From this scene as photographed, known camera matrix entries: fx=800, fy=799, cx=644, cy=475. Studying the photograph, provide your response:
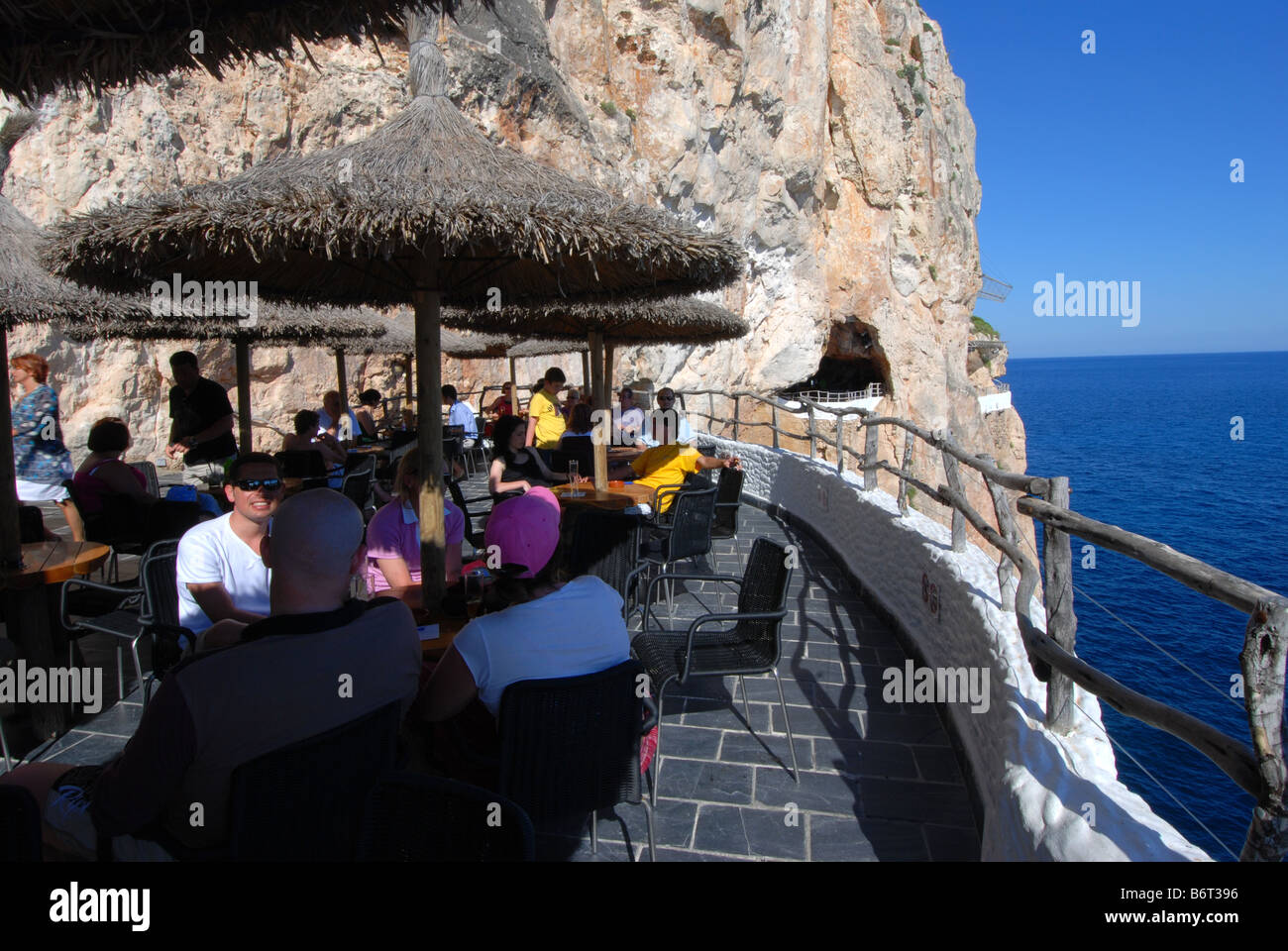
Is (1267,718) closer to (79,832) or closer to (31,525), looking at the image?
(79,832)

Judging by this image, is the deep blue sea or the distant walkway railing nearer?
the distant walkway railing

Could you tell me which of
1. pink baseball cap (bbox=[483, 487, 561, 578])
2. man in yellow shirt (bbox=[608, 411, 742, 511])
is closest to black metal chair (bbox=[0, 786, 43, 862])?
pink baseball cap (bbox=[483, 487, 561, 578])

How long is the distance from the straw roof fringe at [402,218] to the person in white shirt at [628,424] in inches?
212

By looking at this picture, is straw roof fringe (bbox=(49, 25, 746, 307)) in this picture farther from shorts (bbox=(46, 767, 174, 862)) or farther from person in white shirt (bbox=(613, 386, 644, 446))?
person in white shirt (bbox=(613, 386, 644, 446))

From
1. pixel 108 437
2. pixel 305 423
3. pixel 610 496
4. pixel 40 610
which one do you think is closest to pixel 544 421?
pixel 305 423

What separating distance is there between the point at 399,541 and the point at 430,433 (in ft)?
1.74

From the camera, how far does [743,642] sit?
11.5ft

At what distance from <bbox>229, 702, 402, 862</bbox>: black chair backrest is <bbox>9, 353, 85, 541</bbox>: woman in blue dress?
4292 millimetres

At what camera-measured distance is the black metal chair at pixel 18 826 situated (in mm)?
1368

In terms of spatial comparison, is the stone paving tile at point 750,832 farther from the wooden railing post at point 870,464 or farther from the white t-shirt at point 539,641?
the wooden railing post at point 870,464

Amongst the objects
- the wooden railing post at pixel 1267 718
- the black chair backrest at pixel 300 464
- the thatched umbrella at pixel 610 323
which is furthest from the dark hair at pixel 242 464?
the black chair backrest at pixel 300 464

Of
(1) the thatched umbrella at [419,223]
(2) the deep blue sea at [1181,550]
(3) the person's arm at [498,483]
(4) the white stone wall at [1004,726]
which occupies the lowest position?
(2) the deep blue sea at [1181,550]

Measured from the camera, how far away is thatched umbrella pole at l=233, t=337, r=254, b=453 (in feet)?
23.7

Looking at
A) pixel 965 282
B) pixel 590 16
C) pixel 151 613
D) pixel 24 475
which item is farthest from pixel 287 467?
pixel 965 282
